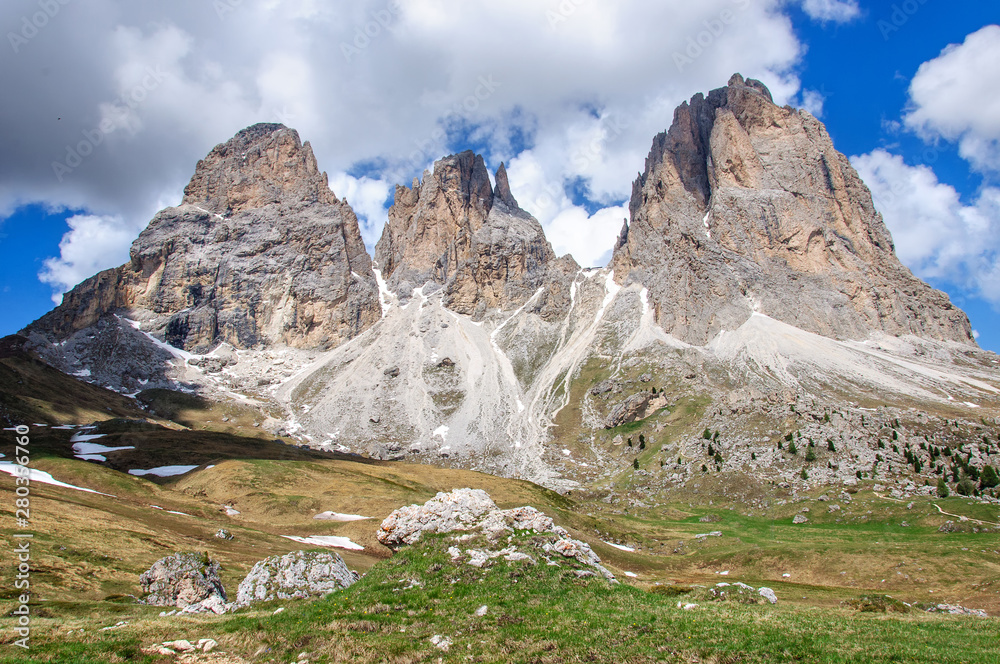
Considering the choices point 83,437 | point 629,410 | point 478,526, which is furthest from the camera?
point 629,410

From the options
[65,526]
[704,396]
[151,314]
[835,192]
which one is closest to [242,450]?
[65,526]

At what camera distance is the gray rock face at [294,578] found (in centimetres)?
2195

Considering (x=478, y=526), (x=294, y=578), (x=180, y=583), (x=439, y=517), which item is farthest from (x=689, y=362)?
(x=180, y=583)

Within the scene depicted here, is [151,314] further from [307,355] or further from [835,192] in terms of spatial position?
[835,192]

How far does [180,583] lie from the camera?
24.5 m

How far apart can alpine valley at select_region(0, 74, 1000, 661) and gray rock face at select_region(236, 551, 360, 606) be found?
248 cm

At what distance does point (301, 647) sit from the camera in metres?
14.4

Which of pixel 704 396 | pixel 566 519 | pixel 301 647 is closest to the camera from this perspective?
pixel 301 647

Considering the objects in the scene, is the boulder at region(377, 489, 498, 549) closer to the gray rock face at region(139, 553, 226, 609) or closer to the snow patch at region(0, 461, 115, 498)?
the gray rock face at region(139, 553, 226, 609)

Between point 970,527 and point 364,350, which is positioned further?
point 364,350

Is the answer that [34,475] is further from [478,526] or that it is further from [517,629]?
[517,629]

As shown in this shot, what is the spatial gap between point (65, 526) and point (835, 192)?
21979 centimetres

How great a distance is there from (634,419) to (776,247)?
8649 centimetres

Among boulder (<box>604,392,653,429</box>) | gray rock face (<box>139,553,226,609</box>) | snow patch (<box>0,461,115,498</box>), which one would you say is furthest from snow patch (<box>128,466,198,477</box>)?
boulder (<box>604,392,653,429</box>)
